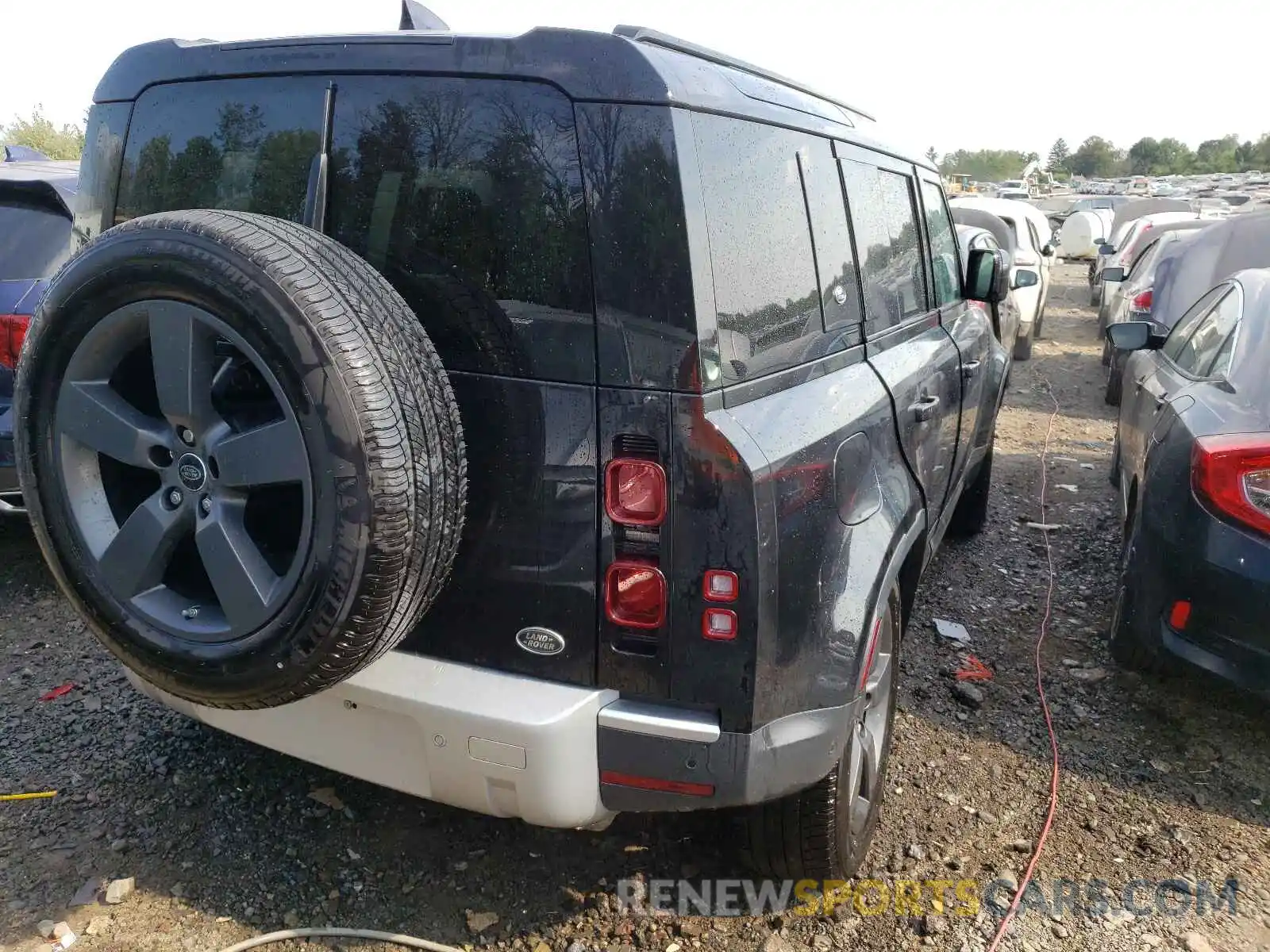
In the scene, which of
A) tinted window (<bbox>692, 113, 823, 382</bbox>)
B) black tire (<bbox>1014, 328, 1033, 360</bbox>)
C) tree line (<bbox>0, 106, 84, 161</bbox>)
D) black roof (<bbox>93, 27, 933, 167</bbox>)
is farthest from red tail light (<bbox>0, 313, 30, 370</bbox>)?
tree line (<bbox>0, 106, 84, 161</bbox>)

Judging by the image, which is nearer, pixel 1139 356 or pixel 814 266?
pixel 814 266

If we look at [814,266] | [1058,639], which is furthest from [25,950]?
[1058,639]

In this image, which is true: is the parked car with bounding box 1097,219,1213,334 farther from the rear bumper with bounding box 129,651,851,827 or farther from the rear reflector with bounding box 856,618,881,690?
the rear bumper with bounding box 129,651,851,827

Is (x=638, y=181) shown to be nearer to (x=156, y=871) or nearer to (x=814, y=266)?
(x=814, y=266)

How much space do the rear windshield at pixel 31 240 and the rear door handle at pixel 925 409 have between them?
3.77m

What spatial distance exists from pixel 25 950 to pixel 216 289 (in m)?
1.71

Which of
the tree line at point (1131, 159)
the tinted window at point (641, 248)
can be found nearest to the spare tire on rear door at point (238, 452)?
the tinted window at point (641, 248)

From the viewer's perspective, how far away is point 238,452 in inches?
72.8

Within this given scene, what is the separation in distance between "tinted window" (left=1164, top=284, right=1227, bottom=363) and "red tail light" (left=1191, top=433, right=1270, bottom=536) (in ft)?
5.57

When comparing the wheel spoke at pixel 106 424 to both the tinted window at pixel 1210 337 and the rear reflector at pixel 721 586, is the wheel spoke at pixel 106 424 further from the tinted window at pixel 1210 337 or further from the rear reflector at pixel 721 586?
the tinted window at pixel 1210 337

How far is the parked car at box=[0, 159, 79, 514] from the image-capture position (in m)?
3.95

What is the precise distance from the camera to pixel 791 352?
2258 millimetres

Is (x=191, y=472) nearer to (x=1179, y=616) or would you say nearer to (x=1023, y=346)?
(x=1179, y=616)

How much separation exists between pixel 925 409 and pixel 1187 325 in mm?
2702
